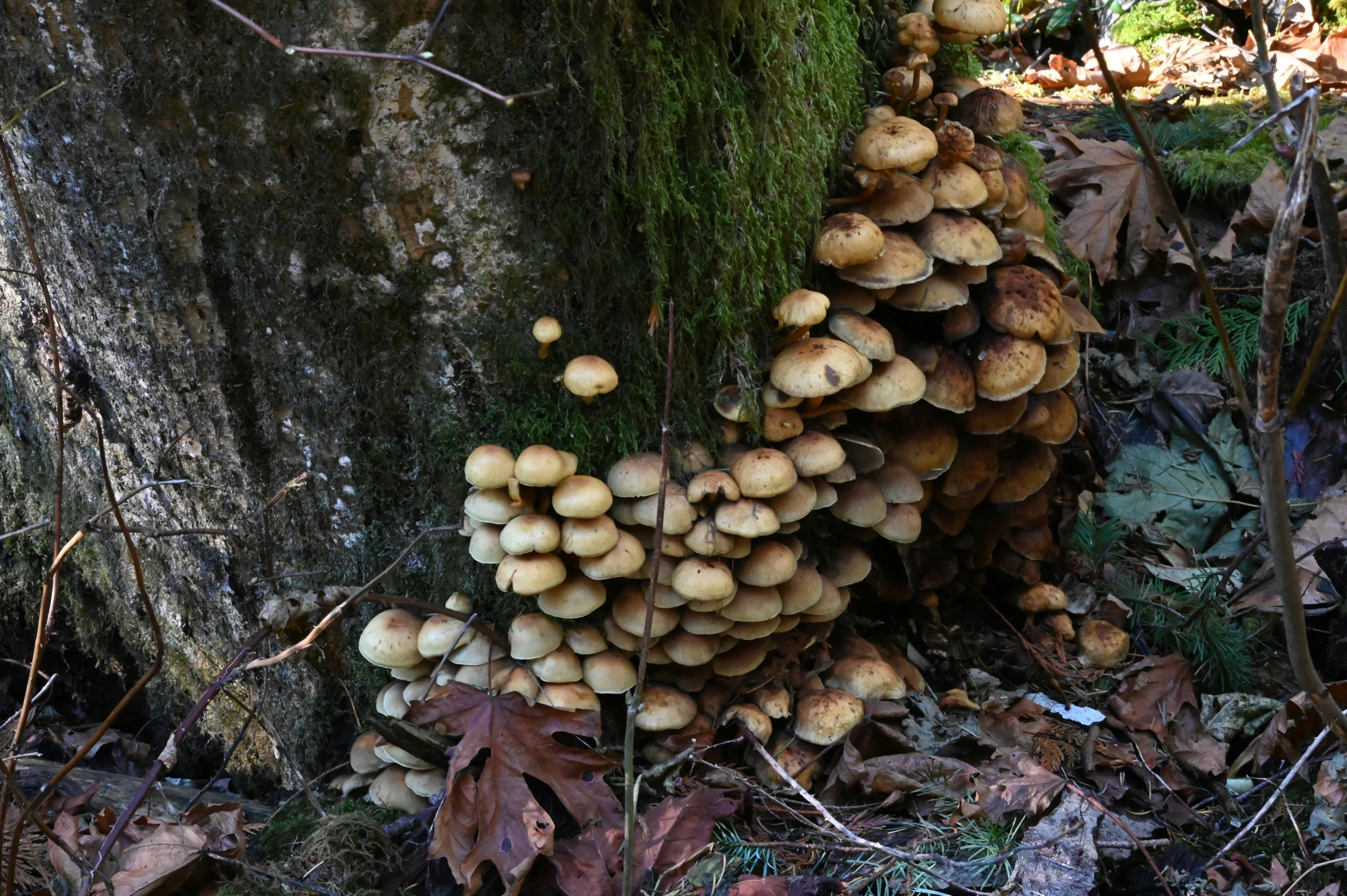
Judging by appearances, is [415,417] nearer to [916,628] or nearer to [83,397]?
[83,397]

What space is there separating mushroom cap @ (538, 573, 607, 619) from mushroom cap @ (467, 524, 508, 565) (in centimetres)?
19

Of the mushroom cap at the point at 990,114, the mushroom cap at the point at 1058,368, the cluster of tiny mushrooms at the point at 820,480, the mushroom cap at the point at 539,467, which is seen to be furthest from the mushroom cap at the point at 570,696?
the mushroom cap at the point at 990,114

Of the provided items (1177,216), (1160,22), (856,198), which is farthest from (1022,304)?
(1160,22)

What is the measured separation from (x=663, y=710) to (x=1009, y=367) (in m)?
1.72

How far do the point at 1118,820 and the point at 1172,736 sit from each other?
73cm

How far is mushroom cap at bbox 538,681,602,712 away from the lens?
3006mm

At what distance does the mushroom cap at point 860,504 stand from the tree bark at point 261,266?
4.26 feet

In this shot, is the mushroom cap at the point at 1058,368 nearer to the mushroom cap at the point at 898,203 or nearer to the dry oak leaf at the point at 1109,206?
the mushroom cap at the point at 898,203

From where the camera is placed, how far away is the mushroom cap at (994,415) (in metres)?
3.49

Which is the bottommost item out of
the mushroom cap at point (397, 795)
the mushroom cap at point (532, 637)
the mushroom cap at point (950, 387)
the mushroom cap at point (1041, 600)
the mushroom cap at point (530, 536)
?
the mushroom cap at point (1041, 600)

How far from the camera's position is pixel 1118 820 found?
9.10ft

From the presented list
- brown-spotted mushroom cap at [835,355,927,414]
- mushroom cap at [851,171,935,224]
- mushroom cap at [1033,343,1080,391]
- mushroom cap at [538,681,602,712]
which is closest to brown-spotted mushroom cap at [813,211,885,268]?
mushroom cap at [851,171,935,224]

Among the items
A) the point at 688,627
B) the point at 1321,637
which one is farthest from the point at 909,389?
the point at 1321,637

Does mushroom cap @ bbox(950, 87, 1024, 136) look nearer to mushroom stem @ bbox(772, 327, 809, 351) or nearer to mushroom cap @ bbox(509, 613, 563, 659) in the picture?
mushroom stem @ bbox(772, 327, 809, 351)
